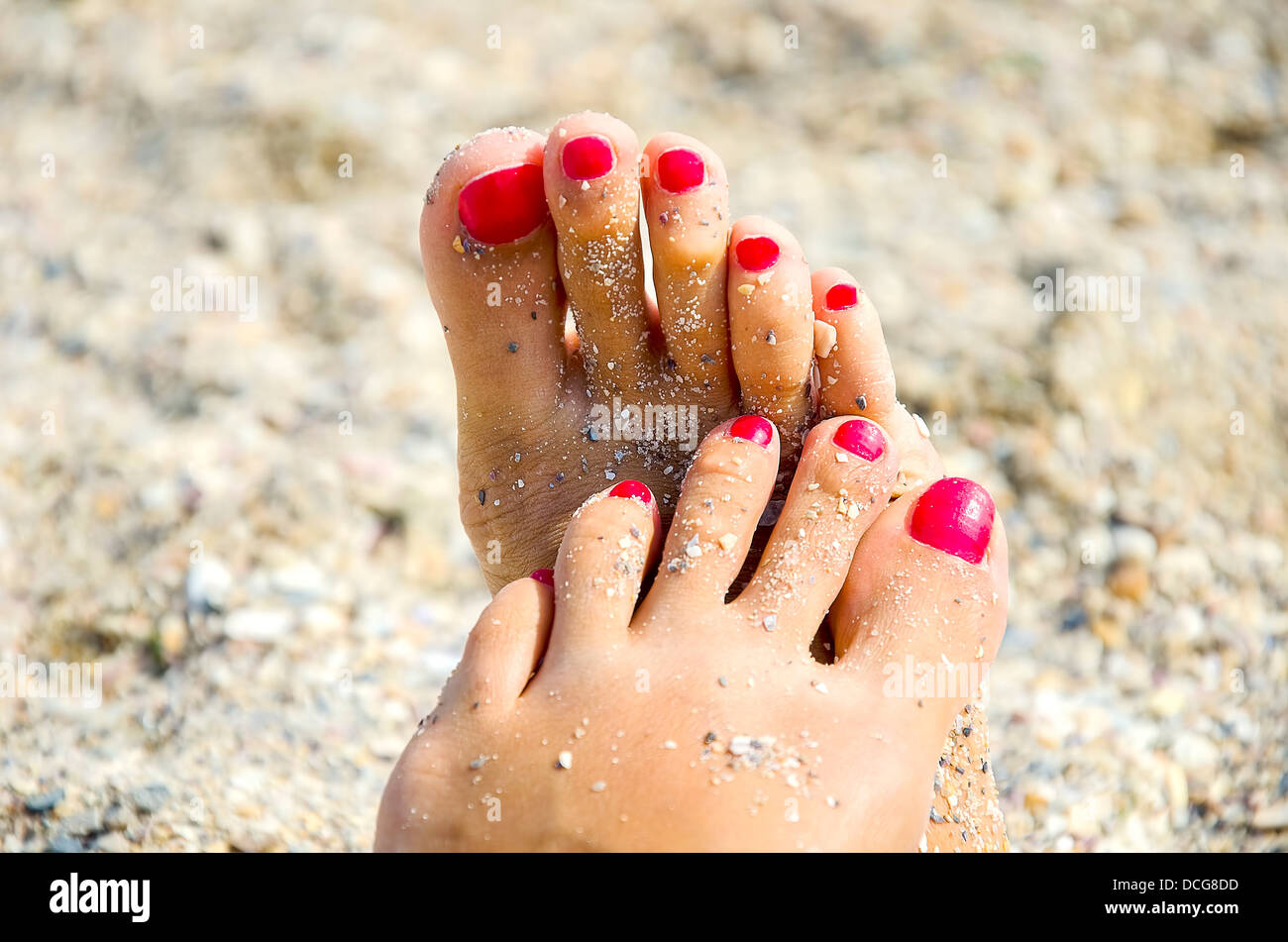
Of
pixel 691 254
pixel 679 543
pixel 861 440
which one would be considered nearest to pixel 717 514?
pixel 679 543

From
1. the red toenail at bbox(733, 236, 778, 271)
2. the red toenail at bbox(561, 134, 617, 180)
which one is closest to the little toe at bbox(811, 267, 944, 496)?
the red toenail at bbox(733, 236, 778, 271)

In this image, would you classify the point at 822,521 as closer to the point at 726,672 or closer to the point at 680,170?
the point at 726,672

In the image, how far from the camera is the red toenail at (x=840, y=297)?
1.38 metres

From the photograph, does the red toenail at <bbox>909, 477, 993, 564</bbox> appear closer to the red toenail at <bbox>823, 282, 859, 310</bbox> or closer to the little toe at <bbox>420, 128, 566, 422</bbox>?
the red toenail at <bbox>823, 282, 859, 310</bbox>

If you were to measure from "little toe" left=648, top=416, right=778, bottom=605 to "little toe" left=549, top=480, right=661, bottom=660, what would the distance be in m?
0.03

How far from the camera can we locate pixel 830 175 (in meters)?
2.48

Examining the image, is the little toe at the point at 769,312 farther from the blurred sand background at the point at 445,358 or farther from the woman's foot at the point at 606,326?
the blurred sand background at the point at 445,358

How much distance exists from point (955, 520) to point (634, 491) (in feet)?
1.18

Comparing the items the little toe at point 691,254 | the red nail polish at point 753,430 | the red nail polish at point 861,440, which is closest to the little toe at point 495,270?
the little toe at point 691,254

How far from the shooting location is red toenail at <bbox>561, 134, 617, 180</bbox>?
1255 mm

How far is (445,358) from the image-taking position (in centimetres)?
207
